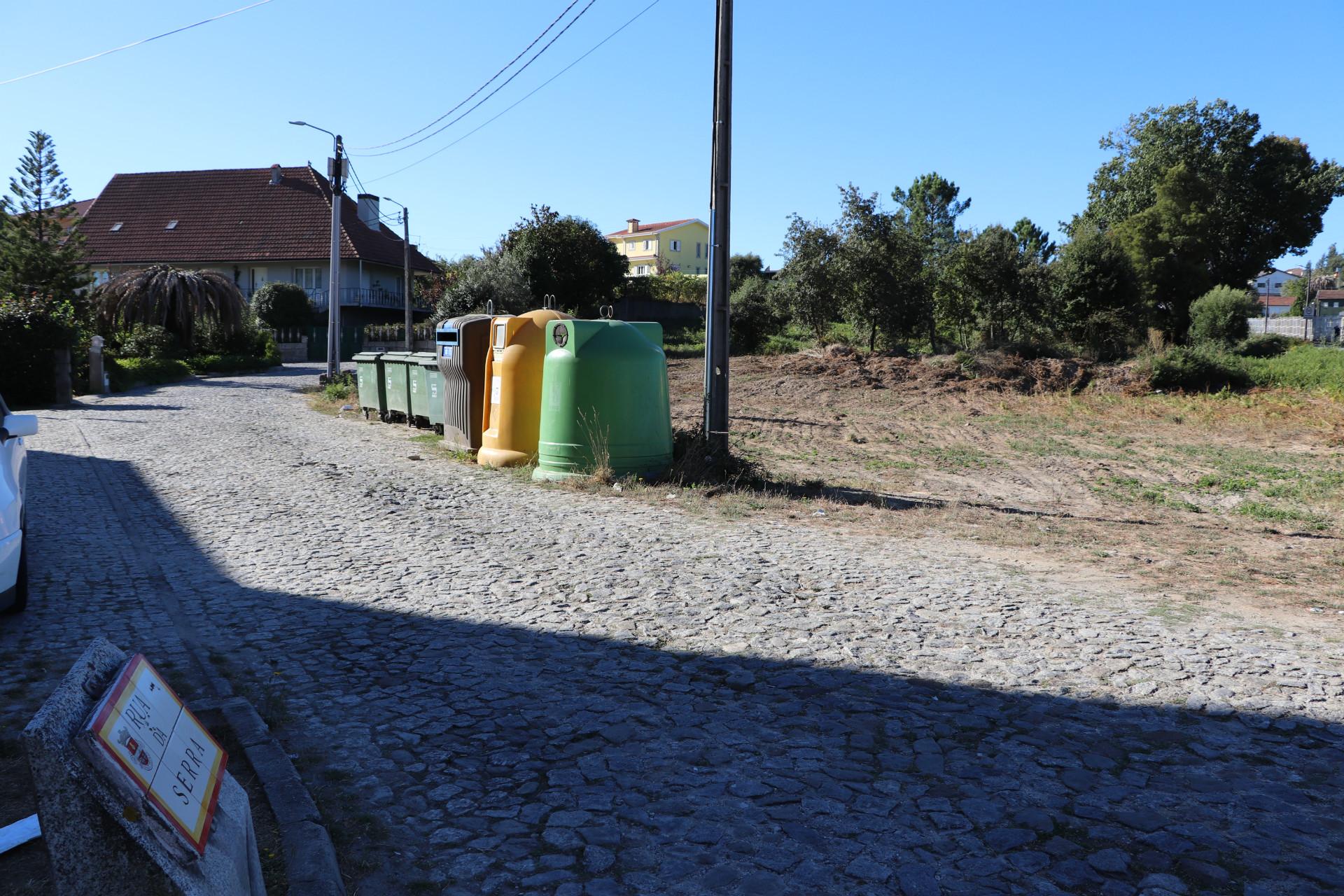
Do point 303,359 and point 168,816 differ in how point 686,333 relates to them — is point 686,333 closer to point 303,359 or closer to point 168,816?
point 303,359

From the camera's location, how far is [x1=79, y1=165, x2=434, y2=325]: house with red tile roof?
52125mm

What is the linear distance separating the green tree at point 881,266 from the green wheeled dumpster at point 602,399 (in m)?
19.9

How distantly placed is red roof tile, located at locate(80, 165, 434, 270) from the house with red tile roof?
6 centimetres

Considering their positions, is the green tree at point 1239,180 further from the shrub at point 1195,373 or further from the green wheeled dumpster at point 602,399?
the green wheeled dumpster at point 602,399

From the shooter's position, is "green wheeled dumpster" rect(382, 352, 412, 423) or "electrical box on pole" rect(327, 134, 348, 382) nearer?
"green wheeled dumpster" rect(382, 352, 412, 423)

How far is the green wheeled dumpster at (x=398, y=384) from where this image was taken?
1759 cm

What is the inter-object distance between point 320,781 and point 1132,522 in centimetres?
874

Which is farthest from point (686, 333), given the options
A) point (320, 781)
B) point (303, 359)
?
point (320, 781)

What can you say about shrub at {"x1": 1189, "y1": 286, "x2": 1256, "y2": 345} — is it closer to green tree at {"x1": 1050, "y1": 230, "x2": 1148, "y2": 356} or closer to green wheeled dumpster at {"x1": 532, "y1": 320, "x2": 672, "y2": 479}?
green tree at {"x1": 1050, "y1": 230, "x2": 1148, "y2": 356}

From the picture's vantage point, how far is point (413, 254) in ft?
196

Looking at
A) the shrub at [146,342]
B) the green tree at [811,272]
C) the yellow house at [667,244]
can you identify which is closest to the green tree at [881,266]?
the green tree at [811,272]

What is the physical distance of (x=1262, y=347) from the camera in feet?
89.7

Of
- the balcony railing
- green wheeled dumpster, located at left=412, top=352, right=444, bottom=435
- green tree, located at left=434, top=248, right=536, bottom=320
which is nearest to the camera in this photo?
green wheeled dumpster, located at left=412, top=352, right=444, bottom=435

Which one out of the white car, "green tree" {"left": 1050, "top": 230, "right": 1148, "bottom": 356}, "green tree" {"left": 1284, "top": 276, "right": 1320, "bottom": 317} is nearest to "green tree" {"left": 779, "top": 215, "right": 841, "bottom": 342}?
"green tree" {"left": 1050, "top": 230, "right": 1148, "bottom": 356}
